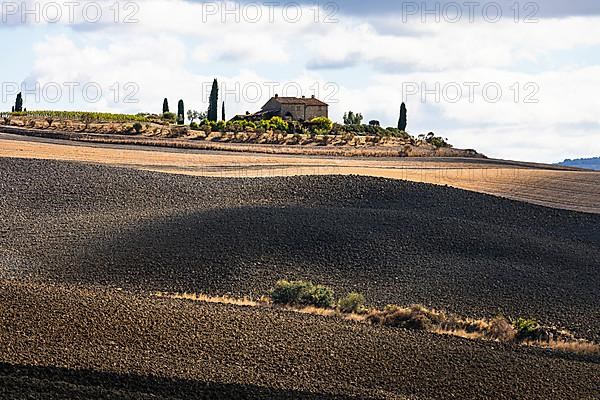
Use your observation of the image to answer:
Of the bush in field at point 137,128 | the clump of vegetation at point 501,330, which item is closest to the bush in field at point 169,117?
the bush in field at point 137,128

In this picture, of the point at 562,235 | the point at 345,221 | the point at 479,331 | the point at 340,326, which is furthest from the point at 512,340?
the point at 562,235

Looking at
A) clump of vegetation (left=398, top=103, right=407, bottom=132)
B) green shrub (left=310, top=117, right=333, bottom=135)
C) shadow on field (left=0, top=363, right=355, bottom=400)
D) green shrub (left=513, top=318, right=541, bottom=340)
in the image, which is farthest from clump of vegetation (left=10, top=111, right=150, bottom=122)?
shadow on field (left=0, top=363, right=355, bottom=400)

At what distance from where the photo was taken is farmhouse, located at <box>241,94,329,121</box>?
10136 centimetres

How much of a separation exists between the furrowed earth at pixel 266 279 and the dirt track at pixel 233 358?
47 mm

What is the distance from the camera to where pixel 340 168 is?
166 ft

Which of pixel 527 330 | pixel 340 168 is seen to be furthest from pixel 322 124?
pixel 527 330

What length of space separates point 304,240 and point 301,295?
572 centimetres

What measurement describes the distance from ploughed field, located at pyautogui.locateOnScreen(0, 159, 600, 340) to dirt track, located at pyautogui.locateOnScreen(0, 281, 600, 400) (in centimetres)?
521

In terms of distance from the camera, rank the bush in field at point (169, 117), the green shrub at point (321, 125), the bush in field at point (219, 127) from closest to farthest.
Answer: the bush in field at point (219, 127) < the green shrub at point (321, 125) < the bush in field at point (169, 117)

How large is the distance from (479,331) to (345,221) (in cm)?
1048

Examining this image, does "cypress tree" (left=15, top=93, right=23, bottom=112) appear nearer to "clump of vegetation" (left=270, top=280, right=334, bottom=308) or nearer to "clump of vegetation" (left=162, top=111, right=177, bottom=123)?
"clump of vegetation" (left=162, top=111, right=177, bottom=123)

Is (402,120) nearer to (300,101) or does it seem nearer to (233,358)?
(300,101)

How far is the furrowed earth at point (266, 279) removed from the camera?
15.7 metres

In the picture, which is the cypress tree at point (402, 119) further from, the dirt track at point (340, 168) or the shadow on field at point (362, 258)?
the shadow on field at point (362, 258)
